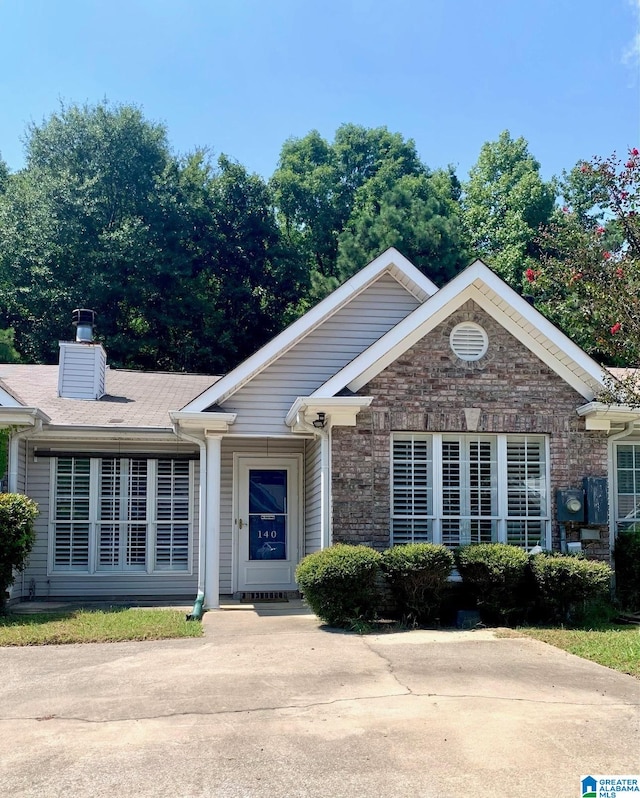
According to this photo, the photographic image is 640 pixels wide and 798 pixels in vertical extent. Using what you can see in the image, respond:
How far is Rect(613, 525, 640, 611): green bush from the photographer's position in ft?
38.6

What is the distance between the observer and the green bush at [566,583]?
34.3 feet

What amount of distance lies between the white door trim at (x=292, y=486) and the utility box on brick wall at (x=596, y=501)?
4996mm

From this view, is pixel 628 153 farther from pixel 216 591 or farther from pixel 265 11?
pixel 216 591

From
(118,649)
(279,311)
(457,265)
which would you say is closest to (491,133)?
(457,265)

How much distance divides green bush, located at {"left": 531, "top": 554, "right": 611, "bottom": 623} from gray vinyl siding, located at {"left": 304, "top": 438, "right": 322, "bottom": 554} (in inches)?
129

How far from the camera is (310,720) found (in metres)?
6.00

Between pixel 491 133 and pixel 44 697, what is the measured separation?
39.0 metres

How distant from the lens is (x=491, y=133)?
134 feet

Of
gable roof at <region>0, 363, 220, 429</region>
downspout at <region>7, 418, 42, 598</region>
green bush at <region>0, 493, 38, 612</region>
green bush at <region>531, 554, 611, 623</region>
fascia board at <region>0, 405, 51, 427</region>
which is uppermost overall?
gable roof at <region>0, 363, 220, 429</region>

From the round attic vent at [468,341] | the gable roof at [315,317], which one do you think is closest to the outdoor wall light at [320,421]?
the gable roof at [315,317]

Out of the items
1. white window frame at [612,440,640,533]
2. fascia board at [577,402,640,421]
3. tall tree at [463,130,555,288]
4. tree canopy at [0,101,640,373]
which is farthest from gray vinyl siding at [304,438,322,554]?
tall tree at [463,130,555,288]

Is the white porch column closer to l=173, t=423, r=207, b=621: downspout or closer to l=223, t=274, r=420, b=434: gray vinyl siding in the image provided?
l=173, t=423, r=207, b=621: downspout

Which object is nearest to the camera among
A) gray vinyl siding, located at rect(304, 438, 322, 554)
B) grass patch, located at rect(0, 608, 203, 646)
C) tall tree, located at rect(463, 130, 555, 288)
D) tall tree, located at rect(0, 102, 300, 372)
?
grass patch, located at rect(0, 608, 203, 646)

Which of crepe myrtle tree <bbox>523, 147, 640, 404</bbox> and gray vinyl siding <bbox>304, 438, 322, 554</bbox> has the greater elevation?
crepe myrtle tree <bbox>523, 147, 640, 404</bbox>
